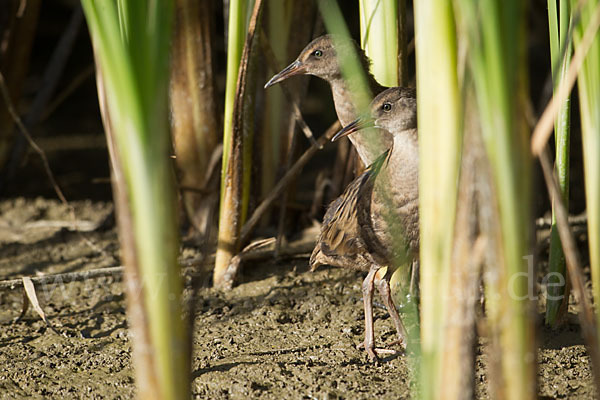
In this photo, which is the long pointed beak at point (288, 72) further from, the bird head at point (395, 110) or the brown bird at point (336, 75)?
the bird head at point (395, 110)

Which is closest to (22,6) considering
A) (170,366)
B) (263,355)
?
(263,355)

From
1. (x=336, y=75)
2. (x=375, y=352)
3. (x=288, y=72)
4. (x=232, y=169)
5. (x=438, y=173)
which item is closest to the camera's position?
(x=438, y=173)

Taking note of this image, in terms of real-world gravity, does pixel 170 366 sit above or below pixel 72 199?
below

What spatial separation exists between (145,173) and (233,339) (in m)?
1.67

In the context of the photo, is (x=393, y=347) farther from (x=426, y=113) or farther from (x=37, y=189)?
(x=37, y=189)

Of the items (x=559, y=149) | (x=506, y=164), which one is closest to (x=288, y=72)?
(x=559, y=149)

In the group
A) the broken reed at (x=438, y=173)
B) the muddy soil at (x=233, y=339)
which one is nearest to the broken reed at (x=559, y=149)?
the muddy soil at (x=233, y=339)

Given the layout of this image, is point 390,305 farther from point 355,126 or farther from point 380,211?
point 355,126

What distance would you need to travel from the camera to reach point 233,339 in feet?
10.7

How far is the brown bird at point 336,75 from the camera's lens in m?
3.58

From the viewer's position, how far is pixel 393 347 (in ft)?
10.5

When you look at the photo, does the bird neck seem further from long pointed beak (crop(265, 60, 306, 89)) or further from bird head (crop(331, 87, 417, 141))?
long pointed beak (crop(265, 60, 306, 89))

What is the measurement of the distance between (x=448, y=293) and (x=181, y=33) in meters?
2.62

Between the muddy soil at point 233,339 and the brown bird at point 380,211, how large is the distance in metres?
0.27
